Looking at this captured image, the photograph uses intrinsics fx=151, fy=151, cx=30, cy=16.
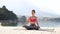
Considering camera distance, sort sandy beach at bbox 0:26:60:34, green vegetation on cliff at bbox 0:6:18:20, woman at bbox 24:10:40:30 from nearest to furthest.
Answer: sandy beach at bbox 0:26:60:34, woman at bbox 24:10:40:30, green vegetation on cliff at bbox 0:6:18:20

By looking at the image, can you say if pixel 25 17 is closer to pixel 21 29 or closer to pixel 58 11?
pixel 21 29

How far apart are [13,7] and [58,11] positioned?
0.94m

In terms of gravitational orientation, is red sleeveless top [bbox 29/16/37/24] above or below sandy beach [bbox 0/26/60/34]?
above

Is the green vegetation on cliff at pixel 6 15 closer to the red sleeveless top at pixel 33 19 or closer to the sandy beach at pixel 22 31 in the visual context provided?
the sandy beach at pixel 22 31

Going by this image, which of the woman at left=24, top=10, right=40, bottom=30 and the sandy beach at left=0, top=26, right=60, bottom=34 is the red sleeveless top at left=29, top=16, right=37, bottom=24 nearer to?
the woman at left=24, top=10, right=40, bottom=30

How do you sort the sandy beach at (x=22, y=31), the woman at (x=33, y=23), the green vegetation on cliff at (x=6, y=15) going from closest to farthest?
the sandy beach at (x=22, y=31) < the woman at (x=33, y=23) < the green vegetation on cliff at (x=6, y=15)

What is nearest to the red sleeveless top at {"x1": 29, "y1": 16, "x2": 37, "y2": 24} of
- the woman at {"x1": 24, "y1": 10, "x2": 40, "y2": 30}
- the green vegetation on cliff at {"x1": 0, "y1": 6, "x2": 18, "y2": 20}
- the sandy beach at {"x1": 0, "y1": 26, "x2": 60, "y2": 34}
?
the woman at {"x1": 24, "y1": 10, "x2": 40, "y2": 30}

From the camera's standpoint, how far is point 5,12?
3.21 meters

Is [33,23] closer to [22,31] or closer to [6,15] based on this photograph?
[22,31]

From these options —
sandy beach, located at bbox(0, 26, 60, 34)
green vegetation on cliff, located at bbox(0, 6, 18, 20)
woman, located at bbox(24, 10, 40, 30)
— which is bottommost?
sandy beach, located at bbox(0, 26, 60, 34)

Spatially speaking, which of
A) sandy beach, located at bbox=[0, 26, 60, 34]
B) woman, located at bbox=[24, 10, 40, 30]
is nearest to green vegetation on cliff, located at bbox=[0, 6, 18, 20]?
sandy beach, located at bbox=[0, 26, 60, 34]

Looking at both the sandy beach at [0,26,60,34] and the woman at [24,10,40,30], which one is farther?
the woman at [24,10,40,30]

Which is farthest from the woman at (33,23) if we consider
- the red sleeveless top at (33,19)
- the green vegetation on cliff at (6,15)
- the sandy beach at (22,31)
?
the green vegetation on cliff at (6,15)

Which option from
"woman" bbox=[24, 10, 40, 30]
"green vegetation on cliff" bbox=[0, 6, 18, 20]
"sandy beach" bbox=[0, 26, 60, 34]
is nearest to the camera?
"sandy beach" bbox=[0, 26, 60, 34]
